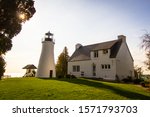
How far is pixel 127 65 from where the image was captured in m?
42.8

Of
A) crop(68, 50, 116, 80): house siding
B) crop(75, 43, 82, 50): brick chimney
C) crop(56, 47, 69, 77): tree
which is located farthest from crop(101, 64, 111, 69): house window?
crop(56, 47, 69, 77): tree

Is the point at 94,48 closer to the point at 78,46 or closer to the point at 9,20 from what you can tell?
the point at 78,46

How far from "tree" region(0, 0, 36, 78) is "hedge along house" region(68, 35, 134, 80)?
2003cm

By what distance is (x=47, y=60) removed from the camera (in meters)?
41.3

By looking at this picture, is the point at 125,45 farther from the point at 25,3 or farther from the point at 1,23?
the point at 1,23

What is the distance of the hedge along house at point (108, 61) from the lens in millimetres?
40344

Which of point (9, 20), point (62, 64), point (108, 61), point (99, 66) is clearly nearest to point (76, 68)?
point (99, 66)

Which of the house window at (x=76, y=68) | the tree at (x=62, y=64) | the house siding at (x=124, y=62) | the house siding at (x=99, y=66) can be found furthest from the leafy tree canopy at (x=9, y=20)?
the tree at (x=62, y=64)

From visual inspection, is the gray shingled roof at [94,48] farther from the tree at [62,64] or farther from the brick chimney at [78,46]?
the tree at [62,64]

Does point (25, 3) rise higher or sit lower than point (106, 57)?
higher

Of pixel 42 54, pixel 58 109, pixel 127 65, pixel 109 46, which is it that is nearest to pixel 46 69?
pixel 42 54

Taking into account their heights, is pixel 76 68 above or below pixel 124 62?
below

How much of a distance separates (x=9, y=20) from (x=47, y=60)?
1814 cm

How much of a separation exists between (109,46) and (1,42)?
74.8ft
